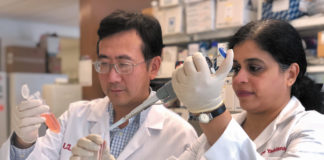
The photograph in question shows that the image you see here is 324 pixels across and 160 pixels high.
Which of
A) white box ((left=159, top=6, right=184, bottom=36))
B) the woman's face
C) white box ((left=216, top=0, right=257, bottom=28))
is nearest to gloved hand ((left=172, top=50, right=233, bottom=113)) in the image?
the woman's face

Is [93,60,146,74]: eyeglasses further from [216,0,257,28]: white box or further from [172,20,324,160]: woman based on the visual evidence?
[216,0,257,28]: white box

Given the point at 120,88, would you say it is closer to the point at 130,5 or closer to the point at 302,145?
the point at 302,145

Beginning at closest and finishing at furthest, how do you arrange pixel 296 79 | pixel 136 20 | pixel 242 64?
1. pixel 242 64
2. pixel 296 79
3. pixel 136 20

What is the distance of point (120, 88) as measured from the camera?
1.29m

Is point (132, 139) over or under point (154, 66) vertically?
under

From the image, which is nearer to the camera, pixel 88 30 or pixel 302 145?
pixel 302 145

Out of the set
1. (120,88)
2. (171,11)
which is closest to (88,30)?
(171,11)

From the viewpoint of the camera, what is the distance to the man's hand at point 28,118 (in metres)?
1.23

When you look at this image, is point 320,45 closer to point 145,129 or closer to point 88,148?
point 145,129

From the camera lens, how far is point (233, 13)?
93.4 inches

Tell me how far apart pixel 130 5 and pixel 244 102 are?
54.7 inches

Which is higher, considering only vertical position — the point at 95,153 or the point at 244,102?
the point at 244,102

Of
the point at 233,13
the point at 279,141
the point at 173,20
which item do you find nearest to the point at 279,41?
the point at 279,141

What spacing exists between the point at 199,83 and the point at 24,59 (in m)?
4.99
